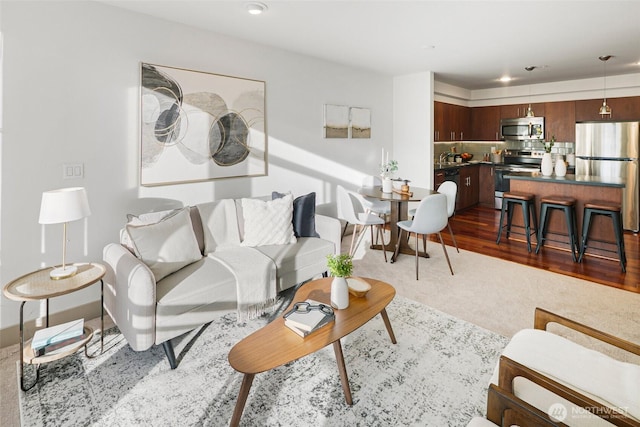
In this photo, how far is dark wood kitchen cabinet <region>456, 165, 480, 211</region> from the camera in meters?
7.18

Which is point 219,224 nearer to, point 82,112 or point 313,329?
point 82,112

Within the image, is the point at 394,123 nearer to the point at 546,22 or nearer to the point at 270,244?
the point at 546,22

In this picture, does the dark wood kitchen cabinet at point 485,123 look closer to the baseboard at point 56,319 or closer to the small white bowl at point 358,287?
the small white bowl at point 358,287

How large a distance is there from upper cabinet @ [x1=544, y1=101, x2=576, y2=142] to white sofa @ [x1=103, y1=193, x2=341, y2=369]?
5852mm

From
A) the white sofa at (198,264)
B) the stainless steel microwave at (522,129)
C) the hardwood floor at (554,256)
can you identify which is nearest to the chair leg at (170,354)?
the white sofa at (198,264)

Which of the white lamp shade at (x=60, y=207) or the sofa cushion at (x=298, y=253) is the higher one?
the white lamp shade at (x=60, y=207)

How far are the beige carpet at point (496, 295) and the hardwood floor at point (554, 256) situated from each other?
0.24 metres

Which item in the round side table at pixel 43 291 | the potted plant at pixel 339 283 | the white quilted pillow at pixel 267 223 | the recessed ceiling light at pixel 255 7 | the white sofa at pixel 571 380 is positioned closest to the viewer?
the white sofa at pixel 571 380

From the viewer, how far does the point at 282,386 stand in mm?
2062

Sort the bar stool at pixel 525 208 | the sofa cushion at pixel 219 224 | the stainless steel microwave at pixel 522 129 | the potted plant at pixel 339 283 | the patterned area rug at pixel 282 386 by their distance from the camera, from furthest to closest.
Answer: the stainless steel microwave at pixel 522 129 → the bar stool at pixel 525 208 → the sofa cushion at pixel 219 224 → the potted plant at pixel 339 283 → the patterned area rug at pixel 282 386

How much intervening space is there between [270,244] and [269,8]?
210cm

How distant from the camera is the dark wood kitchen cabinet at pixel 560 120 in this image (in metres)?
6.57

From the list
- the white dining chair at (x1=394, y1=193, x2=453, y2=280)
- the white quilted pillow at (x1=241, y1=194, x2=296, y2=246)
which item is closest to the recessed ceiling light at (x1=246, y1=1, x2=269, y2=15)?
the white quilted pillow at (x1=241, y1=194, x2=296, y2=246)
